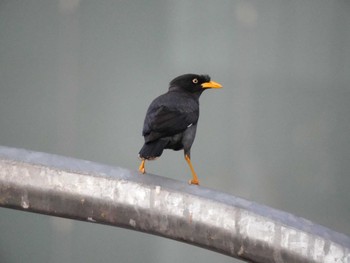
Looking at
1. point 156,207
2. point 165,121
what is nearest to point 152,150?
point 165,121

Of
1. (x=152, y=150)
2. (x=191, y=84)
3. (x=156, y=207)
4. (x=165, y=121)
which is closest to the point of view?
(x=156, y=207)

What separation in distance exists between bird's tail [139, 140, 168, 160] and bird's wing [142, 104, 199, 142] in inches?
1.1

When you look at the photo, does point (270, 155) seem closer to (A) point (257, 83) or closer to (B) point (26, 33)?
(A) point (257, 83)

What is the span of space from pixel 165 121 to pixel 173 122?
0.23 ft

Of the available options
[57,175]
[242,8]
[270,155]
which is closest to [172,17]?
[242,8]

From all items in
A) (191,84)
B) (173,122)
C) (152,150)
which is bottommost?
(152,150)

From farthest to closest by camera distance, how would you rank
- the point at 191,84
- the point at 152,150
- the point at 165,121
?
1. the point at 191,84
2. the point at 165,121
3. the point at 152,150

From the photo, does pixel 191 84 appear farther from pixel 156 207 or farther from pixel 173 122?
pixel 156 207

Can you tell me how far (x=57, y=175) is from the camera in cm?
170

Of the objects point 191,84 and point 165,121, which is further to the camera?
point 191,84

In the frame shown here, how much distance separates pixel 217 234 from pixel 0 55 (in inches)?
189

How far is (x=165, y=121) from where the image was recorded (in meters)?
3.35

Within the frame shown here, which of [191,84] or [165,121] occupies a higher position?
[191,84]

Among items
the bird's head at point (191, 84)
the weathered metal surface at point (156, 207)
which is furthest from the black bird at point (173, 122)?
the weathered metal surface at point (156, 207)
